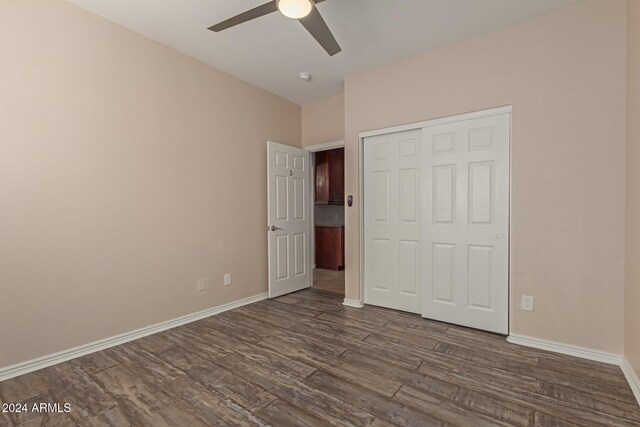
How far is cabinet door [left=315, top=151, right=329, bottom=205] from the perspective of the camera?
241 inches

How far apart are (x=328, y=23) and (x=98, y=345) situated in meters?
3.32

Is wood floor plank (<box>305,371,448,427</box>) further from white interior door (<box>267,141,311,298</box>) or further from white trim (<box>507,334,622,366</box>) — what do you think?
white interior door (<box>267,141,311,298</box>)

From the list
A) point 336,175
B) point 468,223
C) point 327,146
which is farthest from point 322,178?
point 468,223

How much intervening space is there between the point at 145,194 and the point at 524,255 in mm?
3423

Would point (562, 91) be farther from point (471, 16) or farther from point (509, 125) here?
point (471, 16)

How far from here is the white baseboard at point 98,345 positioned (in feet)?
6.93

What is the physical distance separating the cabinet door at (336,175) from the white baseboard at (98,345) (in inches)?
127

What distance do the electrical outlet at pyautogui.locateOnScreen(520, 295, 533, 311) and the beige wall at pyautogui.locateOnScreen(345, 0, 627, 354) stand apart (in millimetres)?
39

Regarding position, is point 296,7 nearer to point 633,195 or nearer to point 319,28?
point 319,28

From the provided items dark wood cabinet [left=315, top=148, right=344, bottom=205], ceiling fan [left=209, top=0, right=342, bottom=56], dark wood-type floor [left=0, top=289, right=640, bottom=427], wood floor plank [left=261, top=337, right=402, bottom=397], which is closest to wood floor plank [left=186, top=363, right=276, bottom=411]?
dark wood-type floor [left=0, top=289, right=640, bottom=427]

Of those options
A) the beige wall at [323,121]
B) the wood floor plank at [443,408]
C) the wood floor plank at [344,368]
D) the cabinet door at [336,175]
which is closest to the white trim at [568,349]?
the wood floor plank at [443,408]

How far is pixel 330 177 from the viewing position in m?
6.13

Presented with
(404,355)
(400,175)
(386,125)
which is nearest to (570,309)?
(404,355)

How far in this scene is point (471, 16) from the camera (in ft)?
8.17
